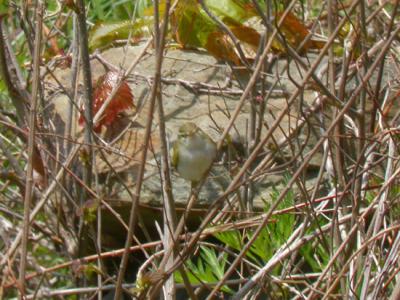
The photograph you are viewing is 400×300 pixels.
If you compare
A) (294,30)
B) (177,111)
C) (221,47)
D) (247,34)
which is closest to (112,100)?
(177,111)

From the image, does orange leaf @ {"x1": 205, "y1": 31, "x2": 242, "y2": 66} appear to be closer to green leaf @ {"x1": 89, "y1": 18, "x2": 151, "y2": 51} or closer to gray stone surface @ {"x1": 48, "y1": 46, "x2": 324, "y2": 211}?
gray stone surface @ {"x1": 48, "y1": 46, "x2": 324, "y2": 211}

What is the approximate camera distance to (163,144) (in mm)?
1782

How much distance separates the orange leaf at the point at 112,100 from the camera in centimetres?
301

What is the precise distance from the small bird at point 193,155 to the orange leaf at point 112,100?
0.82 m

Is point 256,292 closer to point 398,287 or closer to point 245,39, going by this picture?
point 398,287

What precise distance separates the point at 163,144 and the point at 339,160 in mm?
835

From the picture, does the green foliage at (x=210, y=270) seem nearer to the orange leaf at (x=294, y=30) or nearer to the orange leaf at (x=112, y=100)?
the orange leaf at (x=112, y=100)

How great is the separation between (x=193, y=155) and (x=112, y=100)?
3.13 ft

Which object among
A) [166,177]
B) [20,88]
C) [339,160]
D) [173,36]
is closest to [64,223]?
[20,88]

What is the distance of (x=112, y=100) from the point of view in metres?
3.00

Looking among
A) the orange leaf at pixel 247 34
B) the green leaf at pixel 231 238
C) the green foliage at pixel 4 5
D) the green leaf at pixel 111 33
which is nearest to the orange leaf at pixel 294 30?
the orange leaf at pixel 247 34

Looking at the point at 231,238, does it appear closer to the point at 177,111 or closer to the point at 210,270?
the point at 210,270

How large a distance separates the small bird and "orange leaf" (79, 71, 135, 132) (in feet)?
2.69

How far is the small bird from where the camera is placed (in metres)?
2.08
